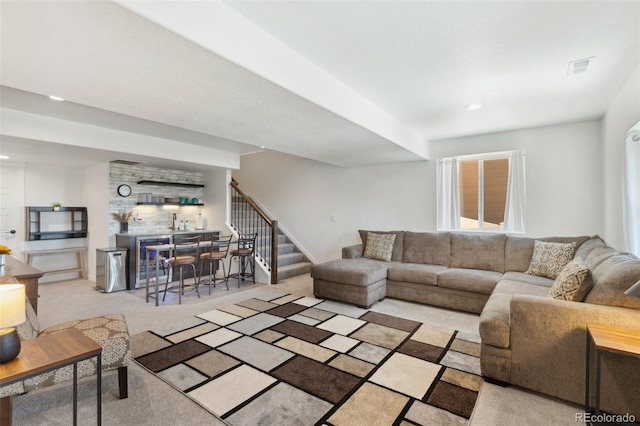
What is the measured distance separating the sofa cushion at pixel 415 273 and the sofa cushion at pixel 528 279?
2.68ft

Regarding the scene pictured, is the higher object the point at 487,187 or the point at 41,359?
the point at 487,187

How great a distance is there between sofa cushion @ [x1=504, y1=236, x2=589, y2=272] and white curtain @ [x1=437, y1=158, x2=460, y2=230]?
87 centimetres

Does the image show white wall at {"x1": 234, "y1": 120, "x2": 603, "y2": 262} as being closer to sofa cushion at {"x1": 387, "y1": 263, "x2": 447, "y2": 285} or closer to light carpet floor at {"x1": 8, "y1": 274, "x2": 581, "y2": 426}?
sofa cushion at {"x1": 387, "y1": 263, "x2": 447, "y2": 285}

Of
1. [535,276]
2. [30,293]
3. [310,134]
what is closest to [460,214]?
[535,276]

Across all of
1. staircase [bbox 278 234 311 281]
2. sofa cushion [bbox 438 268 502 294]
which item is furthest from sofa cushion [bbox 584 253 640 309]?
staircase [bbox 278 234 311 281]

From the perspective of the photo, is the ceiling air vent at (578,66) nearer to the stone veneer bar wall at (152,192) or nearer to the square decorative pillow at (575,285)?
the square decorative pillow at (575,285)

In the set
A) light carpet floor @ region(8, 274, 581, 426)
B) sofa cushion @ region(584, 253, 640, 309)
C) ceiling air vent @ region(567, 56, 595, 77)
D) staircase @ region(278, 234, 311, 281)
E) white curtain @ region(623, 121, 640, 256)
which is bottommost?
light carpet floor @ region(8, 274, 581, 426)

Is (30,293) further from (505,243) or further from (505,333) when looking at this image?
(505,243)

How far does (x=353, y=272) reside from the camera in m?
4.07

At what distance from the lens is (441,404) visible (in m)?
2.04

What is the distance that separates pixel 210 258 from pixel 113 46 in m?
3.73

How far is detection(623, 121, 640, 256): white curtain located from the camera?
2.67 metres

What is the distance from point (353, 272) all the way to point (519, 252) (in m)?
2.32

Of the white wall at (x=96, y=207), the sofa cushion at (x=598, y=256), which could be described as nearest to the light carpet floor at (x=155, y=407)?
the sofa cushion at (x=598, y=256)
